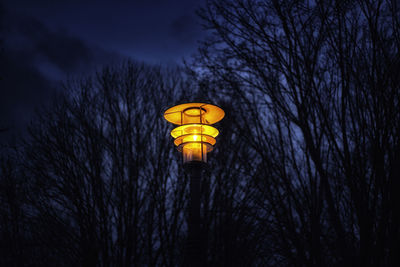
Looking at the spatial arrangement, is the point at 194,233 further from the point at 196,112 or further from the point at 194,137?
the point at 196,112

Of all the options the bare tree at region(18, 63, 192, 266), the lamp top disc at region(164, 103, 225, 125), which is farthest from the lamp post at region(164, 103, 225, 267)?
the bare tree at region(18, 63, 192, 266)

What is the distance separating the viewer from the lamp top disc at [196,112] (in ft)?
13.1

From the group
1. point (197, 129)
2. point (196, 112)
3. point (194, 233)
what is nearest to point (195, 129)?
point (197, 129)

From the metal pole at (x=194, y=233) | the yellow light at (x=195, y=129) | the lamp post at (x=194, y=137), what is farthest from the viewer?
the yellow light at (x=195, y=129)

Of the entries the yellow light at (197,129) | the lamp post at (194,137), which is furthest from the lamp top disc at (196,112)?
the yellow light at (197,129)

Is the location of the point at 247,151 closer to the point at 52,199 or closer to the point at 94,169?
the point at 94,169

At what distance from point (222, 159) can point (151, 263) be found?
3.59 metres

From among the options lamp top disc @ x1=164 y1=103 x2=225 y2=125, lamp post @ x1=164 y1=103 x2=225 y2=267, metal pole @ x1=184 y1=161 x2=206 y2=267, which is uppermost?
lamp top disc @ x1=164 y1=103 x2=225 y2=125

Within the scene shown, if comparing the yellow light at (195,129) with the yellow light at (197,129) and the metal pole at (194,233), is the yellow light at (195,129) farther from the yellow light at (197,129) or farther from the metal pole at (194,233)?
the metal pole at (194,233)

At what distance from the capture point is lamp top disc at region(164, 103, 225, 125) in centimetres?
398

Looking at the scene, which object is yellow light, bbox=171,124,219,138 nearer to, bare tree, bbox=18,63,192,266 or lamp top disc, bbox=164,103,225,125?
lamp top disc, bbox=164,103,225,125

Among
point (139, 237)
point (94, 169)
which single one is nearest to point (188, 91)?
point (94, 169)

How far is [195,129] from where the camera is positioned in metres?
3.88

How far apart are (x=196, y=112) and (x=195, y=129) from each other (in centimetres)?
25
